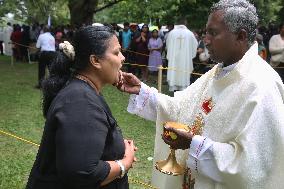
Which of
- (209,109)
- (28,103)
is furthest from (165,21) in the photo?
(209,109)

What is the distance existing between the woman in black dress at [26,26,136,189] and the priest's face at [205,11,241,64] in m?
0.59

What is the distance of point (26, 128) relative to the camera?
7.93 meters

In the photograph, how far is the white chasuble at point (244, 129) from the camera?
249 centimetres

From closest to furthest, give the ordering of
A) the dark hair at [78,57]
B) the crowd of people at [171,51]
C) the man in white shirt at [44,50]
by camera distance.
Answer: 1. the dark hair at [78,57]
2. the crowd of people at [171,51]
3. the man in white shirt at [44,50]

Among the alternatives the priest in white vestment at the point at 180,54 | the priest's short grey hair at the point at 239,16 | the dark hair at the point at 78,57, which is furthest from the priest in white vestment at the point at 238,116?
the priest in white vestment at the point at 180,54

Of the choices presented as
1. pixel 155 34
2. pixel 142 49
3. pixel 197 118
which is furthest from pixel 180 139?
pixel 142 49

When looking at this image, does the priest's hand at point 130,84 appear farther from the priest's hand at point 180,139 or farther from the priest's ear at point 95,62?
the priest's ear at point 95,62

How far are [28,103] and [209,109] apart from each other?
26.6 ft

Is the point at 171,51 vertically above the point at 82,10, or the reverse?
the point at 82,10

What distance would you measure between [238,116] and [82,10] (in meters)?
16.9

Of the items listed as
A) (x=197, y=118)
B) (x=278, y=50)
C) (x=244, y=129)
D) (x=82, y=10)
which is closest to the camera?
(x=244, y=129)

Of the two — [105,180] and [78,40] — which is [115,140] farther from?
[78,40]

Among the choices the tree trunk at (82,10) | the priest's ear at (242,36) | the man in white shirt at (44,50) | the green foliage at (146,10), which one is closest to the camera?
the priest's ear at (242,36)

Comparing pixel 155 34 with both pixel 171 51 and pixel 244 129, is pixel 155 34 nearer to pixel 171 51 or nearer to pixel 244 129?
pixel 171 51
